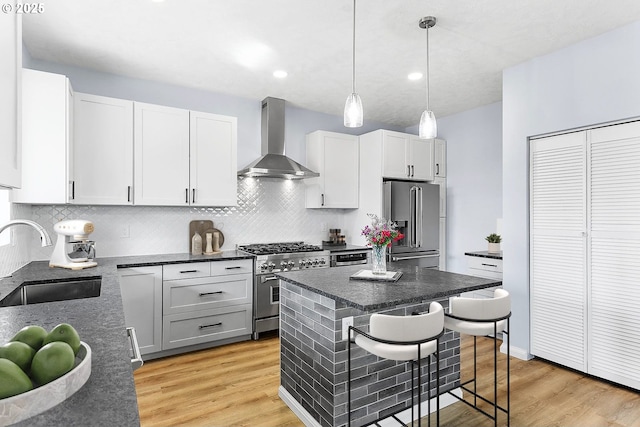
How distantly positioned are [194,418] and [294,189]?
2.93 m

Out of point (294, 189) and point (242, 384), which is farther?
point (294, 189)

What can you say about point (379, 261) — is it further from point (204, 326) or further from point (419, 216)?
point (419, 216)

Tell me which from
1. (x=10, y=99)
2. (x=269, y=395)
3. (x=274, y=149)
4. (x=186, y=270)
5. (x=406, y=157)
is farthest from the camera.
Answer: (x=406, y=157)

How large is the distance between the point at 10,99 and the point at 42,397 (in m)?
0.84

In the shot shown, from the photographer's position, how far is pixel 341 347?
213 cm

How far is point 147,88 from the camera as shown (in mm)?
3809

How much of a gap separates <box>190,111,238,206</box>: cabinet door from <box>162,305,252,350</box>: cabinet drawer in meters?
1.11

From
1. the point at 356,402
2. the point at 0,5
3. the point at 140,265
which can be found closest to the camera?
the point at 0,5

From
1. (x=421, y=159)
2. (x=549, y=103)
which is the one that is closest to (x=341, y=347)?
(x=549, y=103)

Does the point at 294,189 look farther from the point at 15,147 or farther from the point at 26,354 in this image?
the point at 26,354

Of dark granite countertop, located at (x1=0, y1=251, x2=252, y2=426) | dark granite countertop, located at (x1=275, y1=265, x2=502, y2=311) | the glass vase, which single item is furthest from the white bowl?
the glass vase

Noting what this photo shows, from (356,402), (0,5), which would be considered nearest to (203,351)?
(356,402)

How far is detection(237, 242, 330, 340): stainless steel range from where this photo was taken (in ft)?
12.6

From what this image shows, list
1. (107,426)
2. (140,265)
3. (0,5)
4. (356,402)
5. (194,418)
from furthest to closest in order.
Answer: (140,265) < (194,418) < (356,402) < (0,5) < (107,426)
